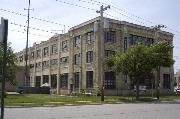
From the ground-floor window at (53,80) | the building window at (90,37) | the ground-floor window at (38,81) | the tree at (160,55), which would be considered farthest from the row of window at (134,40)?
the ground-floor window at (38,81)

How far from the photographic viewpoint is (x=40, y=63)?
75.9 m

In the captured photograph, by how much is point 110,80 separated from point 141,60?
14573 millimetres

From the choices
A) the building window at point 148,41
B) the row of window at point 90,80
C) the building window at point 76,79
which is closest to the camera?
the row of window at point 90,80

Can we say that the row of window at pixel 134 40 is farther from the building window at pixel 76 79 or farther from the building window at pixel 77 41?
the building window at pixel 76 79

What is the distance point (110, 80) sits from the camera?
51219 millimetres

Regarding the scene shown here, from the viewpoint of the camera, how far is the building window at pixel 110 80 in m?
50.7

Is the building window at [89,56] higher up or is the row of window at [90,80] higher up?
the building window at [89,56]

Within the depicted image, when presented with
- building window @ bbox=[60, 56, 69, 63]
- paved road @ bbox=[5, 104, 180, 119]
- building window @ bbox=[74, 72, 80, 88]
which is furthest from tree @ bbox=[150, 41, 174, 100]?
building window @ bbox=[60, 56, 69, 63]

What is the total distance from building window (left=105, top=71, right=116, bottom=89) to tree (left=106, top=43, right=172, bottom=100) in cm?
1139

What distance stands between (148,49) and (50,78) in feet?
115

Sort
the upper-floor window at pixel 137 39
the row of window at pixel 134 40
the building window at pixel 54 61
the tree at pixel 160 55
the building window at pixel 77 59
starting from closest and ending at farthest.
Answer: the tree at pixel 160 55 < the row of window at pixel 134 40 < the upper-floor window at pixel 137 39 < the building window at pixel 77 59 < the building window at pixel 54 61

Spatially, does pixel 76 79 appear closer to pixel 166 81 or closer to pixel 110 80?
pixel 110 80

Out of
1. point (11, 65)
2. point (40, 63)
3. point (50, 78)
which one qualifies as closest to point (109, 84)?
point (11, 65)

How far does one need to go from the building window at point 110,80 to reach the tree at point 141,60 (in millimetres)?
11388
